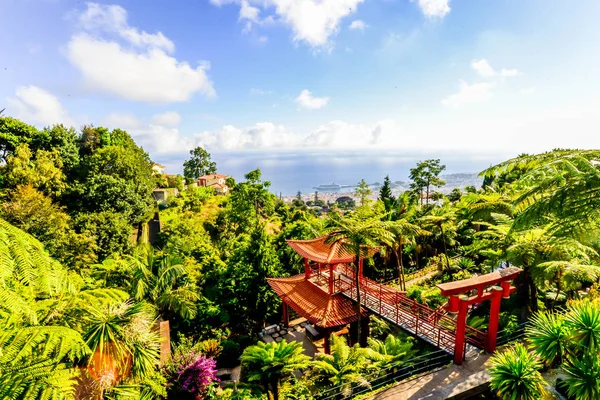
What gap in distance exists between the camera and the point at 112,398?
17.8 feet

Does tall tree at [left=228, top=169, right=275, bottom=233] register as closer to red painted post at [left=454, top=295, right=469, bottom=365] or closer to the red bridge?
the red bridge

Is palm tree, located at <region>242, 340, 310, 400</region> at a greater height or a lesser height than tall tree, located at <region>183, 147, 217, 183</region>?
lesser

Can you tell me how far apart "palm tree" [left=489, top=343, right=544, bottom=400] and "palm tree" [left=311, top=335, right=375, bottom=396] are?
98.2 inches

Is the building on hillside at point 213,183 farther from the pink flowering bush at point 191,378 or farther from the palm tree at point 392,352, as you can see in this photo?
the palm tree at point 392,352

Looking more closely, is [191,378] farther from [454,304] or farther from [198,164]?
[198,164]

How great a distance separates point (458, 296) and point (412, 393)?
89.8 inches

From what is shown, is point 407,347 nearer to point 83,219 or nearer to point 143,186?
point 83,219

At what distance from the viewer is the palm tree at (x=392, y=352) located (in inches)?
285

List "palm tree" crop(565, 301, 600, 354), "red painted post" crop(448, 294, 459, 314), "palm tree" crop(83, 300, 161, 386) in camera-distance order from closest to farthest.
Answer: "palm tree" crop(565, 301, 600, 354)
"palm tree" crop(83, 300, 161, 386)
"red painted post" crop(448, 294, 459, 314)

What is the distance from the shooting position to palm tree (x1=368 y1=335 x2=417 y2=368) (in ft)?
23.8

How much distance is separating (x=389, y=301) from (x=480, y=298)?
11.2 feet

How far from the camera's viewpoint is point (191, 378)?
26.5 feet

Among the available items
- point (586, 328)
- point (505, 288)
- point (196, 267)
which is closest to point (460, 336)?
point (505, 288)

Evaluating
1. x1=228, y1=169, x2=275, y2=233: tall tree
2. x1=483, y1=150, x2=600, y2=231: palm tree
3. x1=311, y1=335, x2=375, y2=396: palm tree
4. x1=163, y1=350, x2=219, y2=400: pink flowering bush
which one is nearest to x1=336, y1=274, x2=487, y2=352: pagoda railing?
x1=311, y1=335, x2=375, y2=396: palm tree
